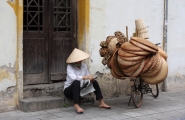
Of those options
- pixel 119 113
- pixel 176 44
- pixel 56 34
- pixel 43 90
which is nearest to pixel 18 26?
pixel 56 34

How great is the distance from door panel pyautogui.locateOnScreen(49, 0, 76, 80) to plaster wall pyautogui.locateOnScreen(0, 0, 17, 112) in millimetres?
1059

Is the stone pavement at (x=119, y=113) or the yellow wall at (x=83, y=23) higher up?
the yellow wall at (x=83, y=23)

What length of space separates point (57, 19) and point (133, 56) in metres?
2.14

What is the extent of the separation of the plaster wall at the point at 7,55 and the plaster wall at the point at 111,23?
1862 millimetres

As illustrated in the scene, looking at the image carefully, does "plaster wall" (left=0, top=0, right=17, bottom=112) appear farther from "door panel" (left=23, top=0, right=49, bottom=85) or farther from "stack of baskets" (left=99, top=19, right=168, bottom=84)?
"stack of baskets" (left=99, top=19, right=168, bottom=84)

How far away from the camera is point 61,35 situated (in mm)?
8680

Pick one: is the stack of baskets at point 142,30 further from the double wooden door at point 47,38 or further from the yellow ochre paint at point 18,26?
the yellow ochre paint at point 18,26

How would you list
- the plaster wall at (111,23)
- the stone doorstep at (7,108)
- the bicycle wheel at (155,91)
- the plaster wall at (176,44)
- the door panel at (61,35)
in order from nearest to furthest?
1. the stone doorstep at (7,108)
2. the door panel at (61,35)
3. the plaster wall at (111,23)
4. the bicycle wheel at (155,91)
5. the plaster wall at (176,44)

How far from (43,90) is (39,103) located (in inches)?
23.3

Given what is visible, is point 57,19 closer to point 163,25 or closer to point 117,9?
point 117,9

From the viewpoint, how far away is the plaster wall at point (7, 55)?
753 centimetres

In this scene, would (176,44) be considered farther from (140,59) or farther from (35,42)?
(35,42)

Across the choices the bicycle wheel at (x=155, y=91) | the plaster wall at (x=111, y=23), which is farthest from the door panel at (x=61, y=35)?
the bicycle wheel at (x=155, y=91)

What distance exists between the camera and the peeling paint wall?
7535mm
